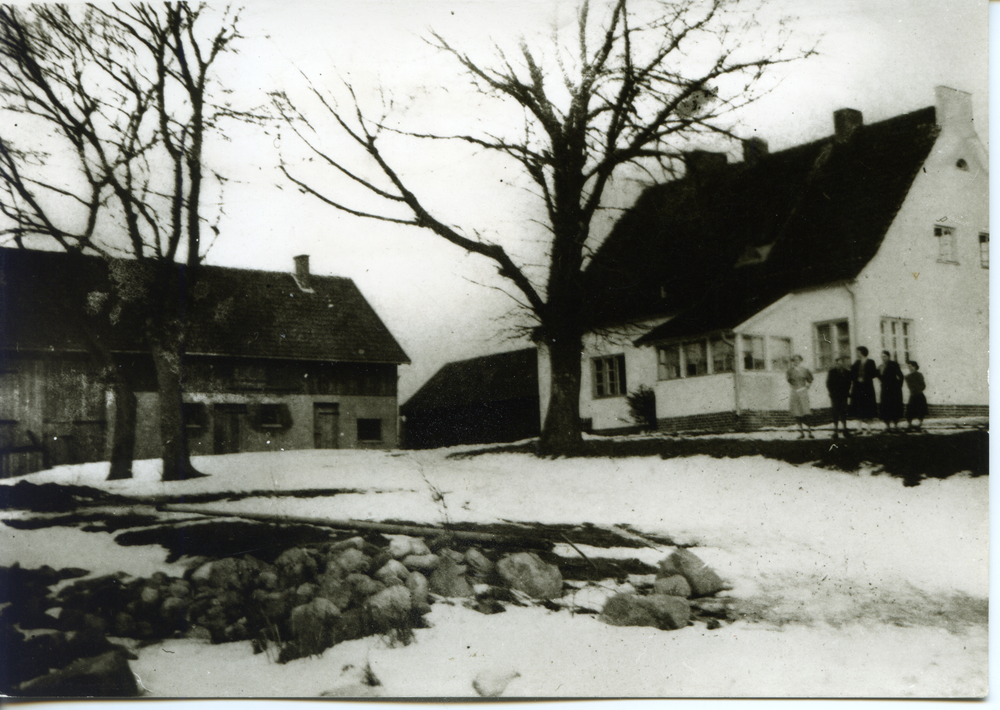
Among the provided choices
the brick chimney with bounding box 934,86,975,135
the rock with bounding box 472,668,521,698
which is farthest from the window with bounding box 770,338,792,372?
the rock with bounding box 472,668,521,698

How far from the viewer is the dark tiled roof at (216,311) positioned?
3.38 metres

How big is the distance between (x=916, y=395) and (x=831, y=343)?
41 centimetres

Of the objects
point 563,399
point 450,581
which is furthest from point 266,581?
point 563,399

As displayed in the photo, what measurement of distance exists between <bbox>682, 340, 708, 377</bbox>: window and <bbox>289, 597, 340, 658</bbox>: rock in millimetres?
1831

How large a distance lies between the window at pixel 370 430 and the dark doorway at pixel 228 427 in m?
0.52

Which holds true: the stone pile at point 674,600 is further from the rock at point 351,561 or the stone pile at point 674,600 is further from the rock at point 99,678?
the rock at point 99,678

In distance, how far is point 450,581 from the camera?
3139mm

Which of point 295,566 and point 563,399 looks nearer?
point 295,566

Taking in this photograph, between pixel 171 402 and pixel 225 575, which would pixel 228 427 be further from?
pixel 225 575

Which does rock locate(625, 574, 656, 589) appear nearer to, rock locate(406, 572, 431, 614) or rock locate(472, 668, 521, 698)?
rock locate(472, 668, 521, 698)

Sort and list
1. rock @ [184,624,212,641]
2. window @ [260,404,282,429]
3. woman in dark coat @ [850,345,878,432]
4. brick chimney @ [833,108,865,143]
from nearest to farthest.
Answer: rock @ [184,624,212,641] → woman in dark coat @ [850,345,878,432] → brick chimney @ [833,108,865,143] → window @ [260,404,282,429]


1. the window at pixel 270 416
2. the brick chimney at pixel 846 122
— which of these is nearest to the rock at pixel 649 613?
the window at pixel 270 416

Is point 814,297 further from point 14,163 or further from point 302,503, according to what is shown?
point 14,163

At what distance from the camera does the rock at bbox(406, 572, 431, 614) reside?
3088mm
